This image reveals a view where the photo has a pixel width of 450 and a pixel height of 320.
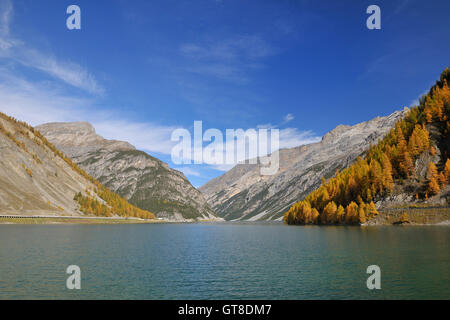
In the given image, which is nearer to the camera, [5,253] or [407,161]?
[5,253]

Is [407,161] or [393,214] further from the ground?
[407,161]

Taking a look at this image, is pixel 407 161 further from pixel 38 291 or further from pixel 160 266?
pixel 38 291

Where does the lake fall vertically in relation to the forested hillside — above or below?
below

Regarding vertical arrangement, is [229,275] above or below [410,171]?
below

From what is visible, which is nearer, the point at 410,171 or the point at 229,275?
the point at 229,275

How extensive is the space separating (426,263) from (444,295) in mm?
18089

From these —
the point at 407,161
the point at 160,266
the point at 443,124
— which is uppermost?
the point at 443,124

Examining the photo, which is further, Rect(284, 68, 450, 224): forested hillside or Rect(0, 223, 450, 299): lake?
Rect(284, 68, 450, 224): forested hillside

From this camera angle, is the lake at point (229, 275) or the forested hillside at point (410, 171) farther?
the forested hillside at point (410, 171)

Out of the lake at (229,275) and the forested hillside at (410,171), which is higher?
the forested hillside at (410,171)
